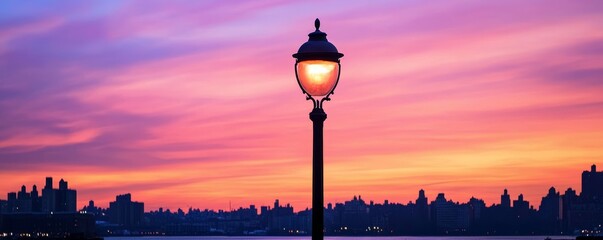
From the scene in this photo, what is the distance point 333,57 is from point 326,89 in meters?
0.40

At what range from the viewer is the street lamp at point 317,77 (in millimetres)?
13906

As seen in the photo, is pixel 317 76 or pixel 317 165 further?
pixel 317 165

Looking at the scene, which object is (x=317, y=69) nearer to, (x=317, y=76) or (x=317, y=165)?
(x=317, y=76)

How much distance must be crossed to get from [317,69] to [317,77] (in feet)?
0.36

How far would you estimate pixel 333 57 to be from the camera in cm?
1401

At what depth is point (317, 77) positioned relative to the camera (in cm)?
1387

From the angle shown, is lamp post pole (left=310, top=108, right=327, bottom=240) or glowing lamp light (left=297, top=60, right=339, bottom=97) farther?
lamp post pole (left=310, top=108, right=327, bottom=240)

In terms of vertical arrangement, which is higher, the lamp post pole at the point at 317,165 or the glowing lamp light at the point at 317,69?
the glowing lamp light at the point at 317,69

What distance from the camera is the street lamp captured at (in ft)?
45.6

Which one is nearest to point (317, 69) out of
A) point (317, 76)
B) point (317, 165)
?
point (317, 76)

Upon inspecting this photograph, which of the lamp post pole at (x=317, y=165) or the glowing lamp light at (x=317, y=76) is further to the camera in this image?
the lamp post pole at (x=317, y=165)

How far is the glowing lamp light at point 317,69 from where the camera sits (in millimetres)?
13891

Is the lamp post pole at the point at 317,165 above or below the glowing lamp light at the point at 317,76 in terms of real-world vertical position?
below

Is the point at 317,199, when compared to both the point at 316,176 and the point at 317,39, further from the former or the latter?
the point at 317,39
